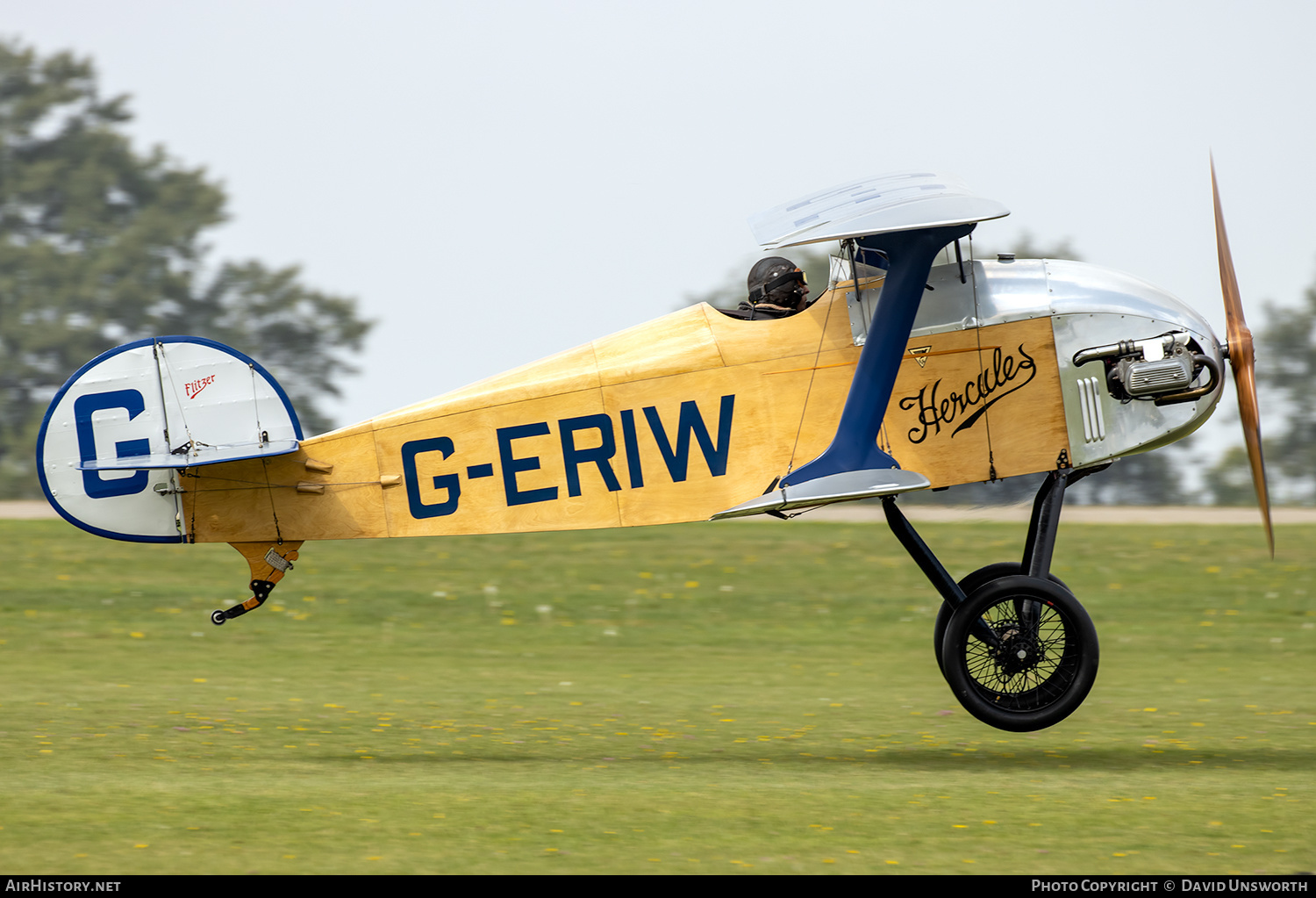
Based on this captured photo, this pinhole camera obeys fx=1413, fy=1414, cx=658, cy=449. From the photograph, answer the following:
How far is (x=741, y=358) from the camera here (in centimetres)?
940

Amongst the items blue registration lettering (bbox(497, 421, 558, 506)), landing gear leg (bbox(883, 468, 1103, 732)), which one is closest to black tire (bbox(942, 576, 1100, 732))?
landing gear leg (bbox(883, 468, 1103, 732))

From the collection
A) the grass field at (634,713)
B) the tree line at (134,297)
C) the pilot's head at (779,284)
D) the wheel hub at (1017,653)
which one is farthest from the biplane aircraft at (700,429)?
the tree line at (134,297)

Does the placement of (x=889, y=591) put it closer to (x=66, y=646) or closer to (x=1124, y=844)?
(x=66, y=646)

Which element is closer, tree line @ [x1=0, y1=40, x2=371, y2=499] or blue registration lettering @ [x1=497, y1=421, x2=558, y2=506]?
blue registration lettering @ [x1=497, y1=421, x2=558, y2=506]

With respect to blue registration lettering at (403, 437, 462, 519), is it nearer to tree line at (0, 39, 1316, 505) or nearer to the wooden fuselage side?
the wooden fuselage side

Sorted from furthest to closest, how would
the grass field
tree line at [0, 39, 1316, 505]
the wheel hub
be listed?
tree line at [0, 39, 1316, 505] → the wheel hub → the grass field

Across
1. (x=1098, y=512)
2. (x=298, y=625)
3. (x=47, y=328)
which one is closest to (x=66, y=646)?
(x=298, y=625)

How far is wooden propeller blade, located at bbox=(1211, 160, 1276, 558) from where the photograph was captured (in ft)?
30.3

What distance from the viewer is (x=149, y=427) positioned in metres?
9.26

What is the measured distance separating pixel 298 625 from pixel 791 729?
25.8 feet

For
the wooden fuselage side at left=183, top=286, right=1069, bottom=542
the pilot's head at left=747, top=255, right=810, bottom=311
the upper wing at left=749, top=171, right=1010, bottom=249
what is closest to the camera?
the upper wing at left=749, top=171, right=1010, bottom=249

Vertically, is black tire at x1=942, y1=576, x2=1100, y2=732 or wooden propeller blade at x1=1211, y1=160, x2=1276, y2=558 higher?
wooden propeller blade at x1=1211, y1=160, x2=1276, y2=558

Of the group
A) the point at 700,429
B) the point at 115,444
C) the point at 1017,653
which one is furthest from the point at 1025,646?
the point at 115,444

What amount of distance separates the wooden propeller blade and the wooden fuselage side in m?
1.18
